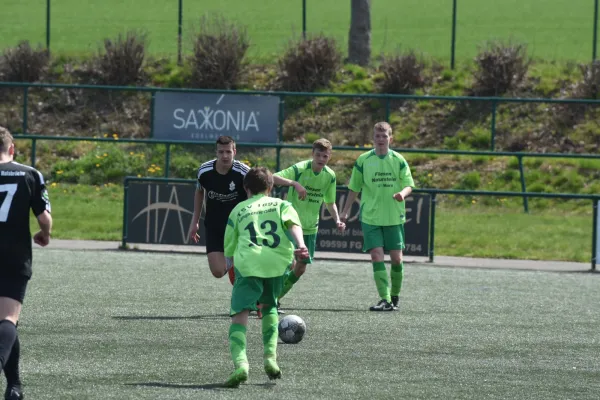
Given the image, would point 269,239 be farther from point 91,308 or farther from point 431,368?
point 91,308

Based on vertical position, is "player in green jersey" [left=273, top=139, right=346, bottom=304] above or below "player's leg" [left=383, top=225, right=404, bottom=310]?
above

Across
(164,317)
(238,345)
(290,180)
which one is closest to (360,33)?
(290,180)

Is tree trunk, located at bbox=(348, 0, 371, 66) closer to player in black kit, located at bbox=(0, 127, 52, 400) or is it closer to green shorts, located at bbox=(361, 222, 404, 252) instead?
green shorts, located at bbox=(361, 222, 404, 252)

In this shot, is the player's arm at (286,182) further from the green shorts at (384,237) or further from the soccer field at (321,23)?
the soccer field at (321,23)

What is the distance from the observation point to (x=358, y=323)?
1076 cm

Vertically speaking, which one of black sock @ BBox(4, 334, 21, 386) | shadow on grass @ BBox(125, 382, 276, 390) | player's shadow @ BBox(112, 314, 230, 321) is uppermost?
black sock @ BBox(4, 334, 21, 386)

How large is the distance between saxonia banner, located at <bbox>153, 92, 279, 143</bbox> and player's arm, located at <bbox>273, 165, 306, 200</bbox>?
1016cm

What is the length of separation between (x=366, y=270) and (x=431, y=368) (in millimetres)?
7489

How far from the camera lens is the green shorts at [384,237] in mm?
12109

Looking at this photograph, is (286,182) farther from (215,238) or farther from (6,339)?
(6,339)

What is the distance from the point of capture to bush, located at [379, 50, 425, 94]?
86.0ft

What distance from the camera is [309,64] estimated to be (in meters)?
26.6

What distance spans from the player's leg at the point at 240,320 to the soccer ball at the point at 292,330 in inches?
65.4

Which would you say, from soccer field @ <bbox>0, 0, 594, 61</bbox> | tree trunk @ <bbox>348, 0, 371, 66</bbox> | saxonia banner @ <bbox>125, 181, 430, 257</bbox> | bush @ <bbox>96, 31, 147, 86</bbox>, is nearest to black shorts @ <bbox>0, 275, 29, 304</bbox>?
saxonia banner @ <bbox>125, 181, 430, 257</bbox>
